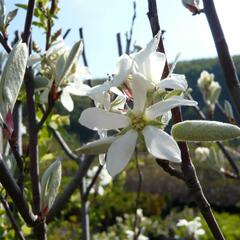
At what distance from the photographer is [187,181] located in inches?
26.9

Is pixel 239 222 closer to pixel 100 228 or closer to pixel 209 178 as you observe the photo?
pixel 100 228

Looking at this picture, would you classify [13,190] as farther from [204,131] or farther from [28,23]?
[28,23]

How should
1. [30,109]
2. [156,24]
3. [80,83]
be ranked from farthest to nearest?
1. [80,83]
2. [30,109]
3. [156,24]

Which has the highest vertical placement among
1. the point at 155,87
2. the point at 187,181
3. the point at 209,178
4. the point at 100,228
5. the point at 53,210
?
the point at 155,87

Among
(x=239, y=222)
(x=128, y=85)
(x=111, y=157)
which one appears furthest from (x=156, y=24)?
(x=239, y=222)

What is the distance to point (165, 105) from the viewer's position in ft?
2.10

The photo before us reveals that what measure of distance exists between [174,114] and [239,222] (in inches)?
278

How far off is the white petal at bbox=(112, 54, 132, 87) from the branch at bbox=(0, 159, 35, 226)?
0.19 metres

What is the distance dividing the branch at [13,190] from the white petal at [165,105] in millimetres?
208

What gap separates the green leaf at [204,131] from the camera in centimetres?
62

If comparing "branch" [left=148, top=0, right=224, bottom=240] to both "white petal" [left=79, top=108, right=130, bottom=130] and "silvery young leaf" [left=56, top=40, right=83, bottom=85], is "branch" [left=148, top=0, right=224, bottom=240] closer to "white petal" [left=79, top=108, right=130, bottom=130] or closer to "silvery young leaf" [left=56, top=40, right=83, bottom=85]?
"white petal" [left=79, top=108, right=130, bottom=130]

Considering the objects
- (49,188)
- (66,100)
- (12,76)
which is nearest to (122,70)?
(12,76)

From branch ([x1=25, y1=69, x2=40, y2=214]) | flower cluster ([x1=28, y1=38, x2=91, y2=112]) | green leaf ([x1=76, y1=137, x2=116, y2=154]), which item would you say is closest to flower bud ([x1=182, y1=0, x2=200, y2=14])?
flower cluster ([x1=28, y1=38, x2=91, y2=112])

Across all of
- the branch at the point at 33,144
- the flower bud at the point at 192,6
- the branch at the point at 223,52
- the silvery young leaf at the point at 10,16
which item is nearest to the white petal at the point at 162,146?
the branch at the point at 223,52
